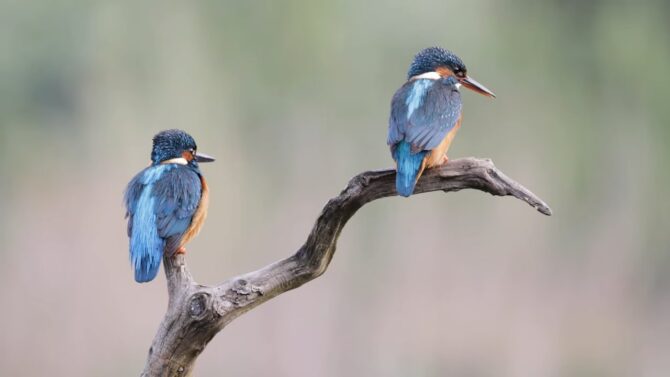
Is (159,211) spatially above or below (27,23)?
below

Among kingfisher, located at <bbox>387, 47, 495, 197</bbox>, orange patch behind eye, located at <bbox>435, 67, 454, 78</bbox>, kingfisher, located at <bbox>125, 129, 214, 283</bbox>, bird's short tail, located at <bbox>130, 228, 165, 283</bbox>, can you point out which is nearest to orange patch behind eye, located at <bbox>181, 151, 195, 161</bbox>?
kingfisher, located at <bbox>125, 129, 214, 283</bbox>

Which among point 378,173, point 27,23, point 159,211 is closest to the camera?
point 378,173

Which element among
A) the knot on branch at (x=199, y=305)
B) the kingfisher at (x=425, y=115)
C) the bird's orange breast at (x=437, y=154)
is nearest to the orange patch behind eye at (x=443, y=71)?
the kingfisher at (x=425, y=115)

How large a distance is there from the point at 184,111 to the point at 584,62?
1854 mm

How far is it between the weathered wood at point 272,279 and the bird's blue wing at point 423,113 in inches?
3.2

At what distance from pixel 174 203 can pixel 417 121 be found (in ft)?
2.04

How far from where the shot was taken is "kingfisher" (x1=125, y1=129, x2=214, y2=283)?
2.19m

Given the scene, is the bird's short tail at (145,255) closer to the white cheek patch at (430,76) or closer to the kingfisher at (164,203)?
the kingfisher at (164,203)

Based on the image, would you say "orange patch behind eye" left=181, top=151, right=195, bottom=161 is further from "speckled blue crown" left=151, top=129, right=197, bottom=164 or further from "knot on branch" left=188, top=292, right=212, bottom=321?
"knot on branch" left=188, top=292, right=212, bottom=321

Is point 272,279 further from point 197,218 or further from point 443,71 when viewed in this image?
point 443,71

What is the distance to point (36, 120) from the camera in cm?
425

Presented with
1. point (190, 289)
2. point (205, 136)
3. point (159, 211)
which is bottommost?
point (190, 289)

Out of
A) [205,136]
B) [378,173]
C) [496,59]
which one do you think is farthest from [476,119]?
[378,173]

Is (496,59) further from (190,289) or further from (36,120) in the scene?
(190,289)
